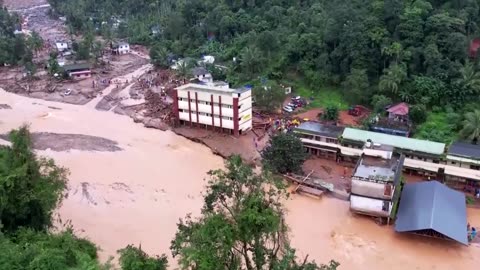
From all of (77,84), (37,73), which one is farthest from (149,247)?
(37,73)

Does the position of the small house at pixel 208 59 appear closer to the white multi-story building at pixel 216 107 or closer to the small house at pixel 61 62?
the white multi-story building at pixel 216 107

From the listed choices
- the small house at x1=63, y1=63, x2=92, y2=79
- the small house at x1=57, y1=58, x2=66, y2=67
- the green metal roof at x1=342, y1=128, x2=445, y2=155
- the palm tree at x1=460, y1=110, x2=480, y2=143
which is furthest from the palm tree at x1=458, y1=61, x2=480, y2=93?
the small house at x1=57, y1=58, x2=66, y2=67

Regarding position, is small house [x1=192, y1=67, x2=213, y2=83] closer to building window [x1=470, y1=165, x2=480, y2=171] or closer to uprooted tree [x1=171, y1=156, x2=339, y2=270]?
building window [x1=470, y1=165, x2=480, y2=171]

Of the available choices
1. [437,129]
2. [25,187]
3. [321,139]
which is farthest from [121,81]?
[25,187]

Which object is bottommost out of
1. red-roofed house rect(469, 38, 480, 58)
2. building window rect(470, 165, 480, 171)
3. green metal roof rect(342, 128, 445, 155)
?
building window rect(470, 165, 480, 171)

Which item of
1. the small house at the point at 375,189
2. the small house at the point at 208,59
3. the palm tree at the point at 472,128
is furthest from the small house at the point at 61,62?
the palm tree at the point at 472,128

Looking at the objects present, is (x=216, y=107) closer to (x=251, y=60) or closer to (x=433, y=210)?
(x=251, y=60)
